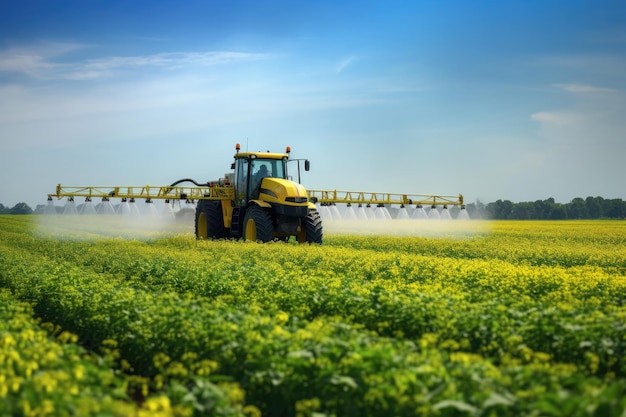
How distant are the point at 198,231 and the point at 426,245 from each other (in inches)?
396

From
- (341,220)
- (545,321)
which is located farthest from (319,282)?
(341,220)

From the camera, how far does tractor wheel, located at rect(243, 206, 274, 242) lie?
26442 mm

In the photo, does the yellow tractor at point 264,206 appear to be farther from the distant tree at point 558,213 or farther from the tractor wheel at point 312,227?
the distant tree at point 558,213

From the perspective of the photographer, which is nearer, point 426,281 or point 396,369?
point 396,369

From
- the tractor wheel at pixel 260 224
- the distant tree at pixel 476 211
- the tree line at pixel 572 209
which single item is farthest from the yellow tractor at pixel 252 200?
the tree line at pixel 572 209

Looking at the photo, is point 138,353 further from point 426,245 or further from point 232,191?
point 426,245

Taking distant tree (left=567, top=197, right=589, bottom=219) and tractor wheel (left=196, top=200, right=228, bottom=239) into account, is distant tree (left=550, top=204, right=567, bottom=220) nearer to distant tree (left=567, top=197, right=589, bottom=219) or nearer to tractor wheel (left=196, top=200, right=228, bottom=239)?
distant tree (left=567, top=197, right=589, bottom=219)

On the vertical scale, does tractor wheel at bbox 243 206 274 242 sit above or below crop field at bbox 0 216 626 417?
above

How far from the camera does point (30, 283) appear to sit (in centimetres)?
1612

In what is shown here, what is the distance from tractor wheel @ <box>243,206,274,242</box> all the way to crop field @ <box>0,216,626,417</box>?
8.15 metres

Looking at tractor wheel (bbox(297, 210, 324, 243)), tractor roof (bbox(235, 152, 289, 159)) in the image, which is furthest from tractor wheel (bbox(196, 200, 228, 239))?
tractor wheel (bbox(297, 210, 324, 243))

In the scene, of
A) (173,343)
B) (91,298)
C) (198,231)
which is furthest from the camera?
(198,231)

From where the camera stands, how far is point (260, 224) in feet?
86.8

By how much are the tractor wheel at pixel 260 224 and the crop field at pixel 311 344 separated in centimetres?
815
